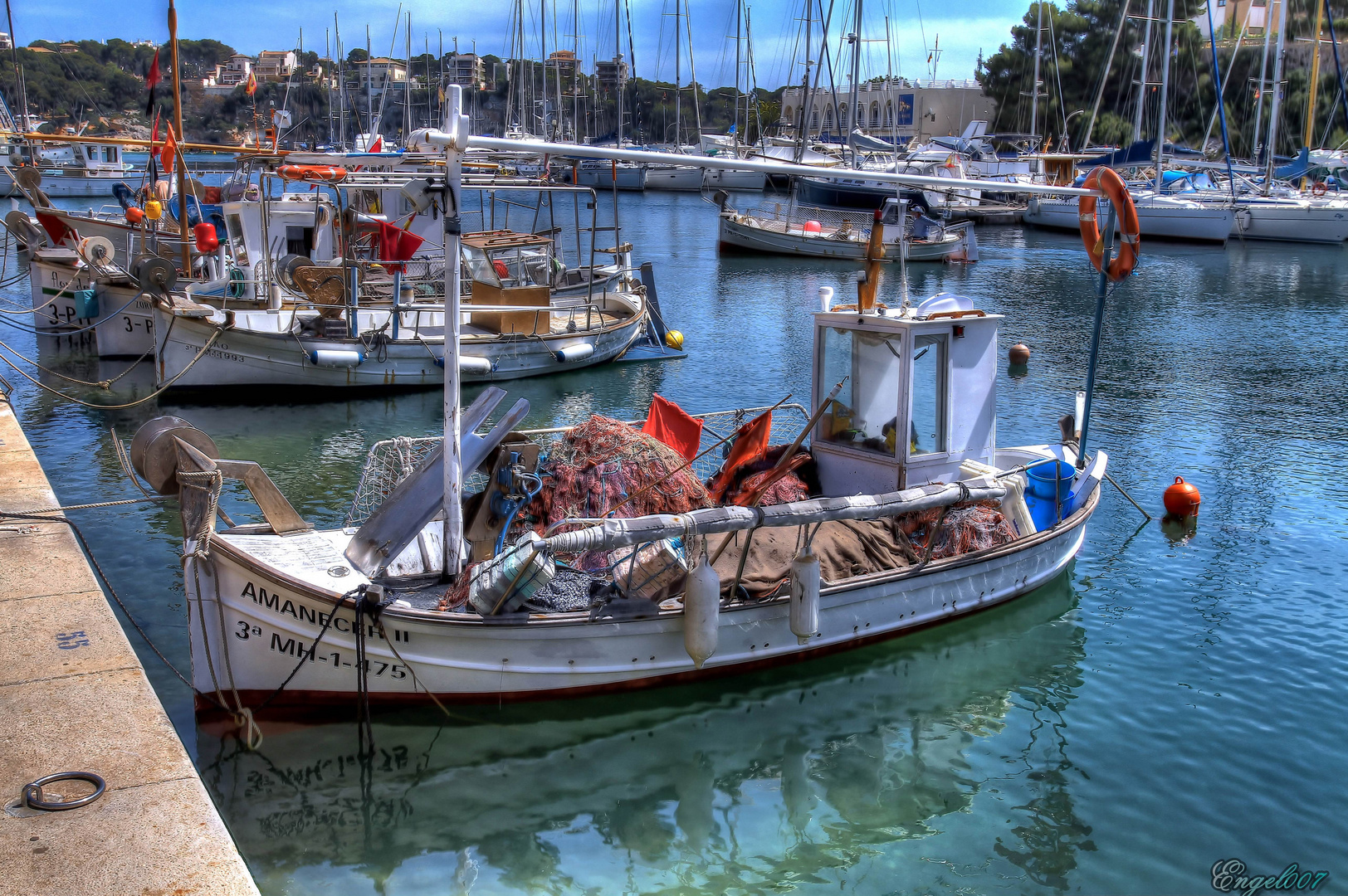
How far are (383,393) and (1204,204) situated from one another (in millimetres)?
44947

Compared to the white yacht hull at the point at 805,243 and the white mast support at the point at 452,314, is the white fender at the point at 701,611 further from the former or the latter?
the white yacht hull at the point at 805,243

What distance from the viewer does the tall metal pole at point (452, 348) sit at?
22.9 ft

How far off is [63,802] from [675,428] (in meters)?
6.40

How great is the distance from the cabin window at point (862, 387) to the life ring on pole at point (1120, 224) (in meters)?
2.31

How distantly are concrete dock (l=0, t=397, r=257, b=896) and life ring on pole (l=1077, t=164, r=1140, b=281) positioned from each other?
26.8 feet

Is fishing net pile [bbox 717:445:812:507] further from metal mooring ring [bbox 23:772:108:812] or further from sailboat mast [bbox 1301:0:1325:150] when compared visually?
sailboat mast [bbox 1301:0:1325:150]

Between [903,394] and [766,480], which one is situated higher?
[903,394]

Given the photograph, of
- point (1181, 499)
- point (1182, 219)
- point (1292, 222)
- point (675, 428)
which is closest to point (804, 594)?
point (675, 428)

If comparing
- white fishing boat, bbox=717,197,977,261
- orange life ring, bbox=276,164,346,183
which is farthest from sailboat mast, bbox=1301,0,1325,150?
orange life ring, bbox=276,164,346,183

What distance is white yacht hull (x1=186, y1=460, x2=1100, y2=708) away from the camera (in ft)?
23.0

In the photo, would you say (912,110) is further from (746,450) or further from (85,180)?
(746,450)

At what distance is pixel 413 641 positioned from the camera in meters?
7.13

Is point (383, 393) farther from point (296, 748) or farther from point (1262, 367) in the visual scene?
point (1262, 367)

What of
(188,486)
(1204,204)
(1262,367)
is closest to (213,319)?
(188,486)
